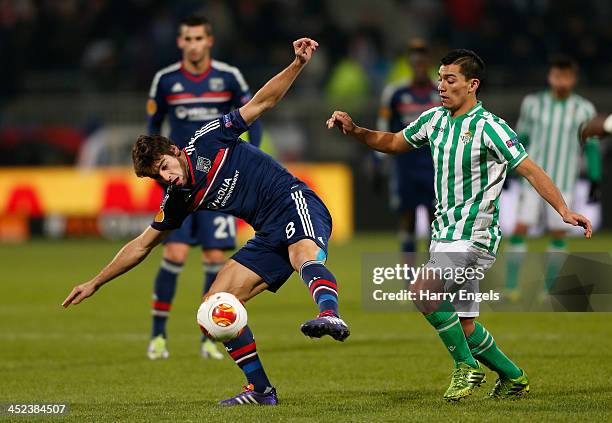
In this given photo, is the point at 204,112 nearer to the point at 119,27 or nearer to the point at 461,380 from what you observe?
the point at 461,380

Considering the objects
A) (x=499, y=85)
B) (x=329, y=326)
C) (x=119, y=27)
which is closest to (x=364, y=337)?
(x=329, y=326)

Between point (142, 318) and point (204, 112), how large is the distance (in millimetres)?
2809

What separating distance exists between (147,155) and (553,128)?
6401 millimetres

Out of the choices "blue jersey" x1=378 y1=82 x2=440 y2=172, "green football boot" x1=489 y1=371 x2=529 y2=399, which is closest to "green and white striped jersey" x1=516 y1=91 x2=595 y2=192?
"blue jersey" x1=378 y1=82 x2=440 y2=172

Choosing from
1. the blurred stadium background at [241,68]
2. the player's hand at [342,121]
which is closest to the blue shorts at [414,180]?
the player's hand at [342,121]

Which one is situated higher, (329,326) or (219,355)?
(329,326)

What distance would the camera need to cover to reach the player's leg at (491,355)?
6664 millimetres

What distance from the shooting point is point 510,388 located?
6.75 meters

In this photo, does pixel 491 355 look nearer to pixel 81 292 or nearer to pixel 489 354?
pixel 489 354

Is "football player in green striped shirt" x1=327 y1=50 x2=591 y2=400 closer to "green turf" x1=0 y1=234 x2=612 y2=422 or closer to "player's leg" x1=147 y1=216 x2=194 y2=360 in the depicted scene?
"green turf" x1=0 y1=234 x2=612 y2=422

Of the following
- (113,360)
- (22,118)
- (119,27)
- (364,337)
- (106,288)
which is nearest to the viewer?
(113,360)

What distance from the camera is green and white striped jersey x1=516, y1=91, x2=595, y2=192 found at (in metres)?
11.8

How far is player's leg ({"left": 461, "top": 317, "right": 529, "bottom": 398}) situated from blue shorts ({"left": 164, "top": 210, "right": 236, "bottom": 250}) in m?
2.78

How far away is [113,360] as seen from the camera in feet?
28.9
